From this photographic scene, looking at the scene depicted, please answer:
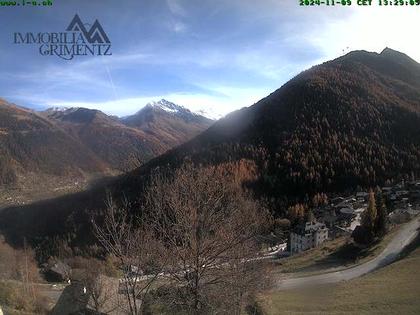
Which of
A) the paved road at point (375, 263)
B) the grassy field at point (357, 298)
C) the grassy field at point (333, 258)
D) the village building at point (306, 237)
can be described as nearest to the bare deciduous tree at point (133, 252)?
the grassy field at point (357, 298)

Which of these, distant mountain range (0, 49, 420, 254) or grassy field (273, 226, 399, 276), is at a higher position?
distant mountain range (0, 49, 420, 254)

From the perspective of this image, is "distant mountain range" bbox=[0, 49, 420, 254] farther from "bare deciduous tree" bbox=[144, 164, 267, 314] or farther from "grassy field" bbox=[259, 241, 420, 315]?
"bare deciduous tree" bbox=[144, 164, 267, 314]

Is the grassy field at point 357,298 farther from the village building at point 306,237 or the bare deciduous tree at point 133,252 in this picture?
the village building at point 306,237

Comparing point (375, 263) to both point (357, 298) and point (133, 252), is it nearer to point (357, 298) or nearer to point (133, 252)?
point (357, 298)

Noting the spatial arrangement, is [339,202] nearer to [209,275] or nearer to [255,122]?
[255,122]

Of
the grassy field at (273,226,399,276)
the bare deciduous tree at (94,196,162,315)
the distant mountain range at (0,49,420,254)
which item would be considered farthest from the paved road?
the distant mountain range at (0,49,420,254)
